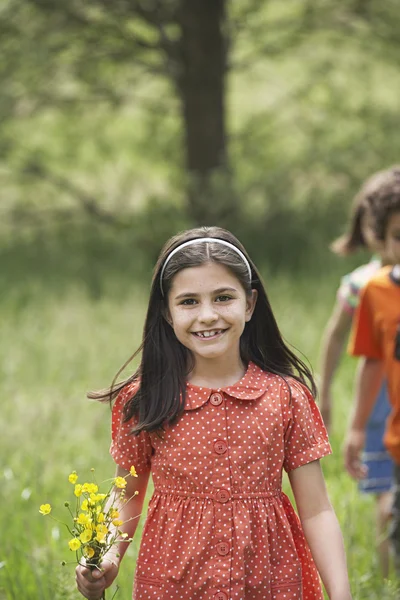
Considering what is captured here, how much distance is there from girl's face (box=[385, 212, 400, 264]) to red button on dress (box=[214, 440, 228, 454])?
131cm

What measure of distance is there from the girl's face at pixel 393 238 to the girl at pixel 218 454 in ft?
3.45

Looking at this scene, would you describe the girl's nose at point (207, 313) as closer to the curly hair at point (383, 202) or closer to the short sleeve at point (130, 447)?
the short sleeve at point (130, 447)

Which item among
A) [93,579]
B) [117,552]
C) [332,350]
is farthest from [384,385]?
[93,579]

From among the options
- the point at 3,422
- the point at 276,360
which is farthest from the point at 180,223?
the point at 276,360

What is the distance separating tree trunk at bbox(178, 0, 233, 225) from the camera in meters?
8.74

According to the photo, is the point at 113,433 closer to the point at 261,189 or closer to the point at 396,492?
the point at 396,492

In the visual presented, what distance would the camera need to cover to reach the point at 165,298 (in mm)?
2443

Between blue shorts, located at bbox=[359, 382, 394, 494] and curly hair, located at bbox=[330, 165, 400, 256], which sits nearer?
curly hair, located at bbox=[330, 165, 400, 256]

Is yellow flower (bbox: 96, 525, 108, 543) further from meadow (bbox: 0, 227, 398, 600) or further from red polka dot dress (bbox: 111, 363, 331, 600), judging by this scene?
meadow (bbox: 0, 227, 398, 600)

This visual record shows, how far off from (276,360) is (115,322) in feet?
15.2

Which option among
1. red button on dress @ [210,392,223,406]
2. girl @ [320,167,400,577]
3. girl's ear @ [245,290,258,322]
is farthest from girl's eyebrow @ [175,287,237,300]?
girl @ [320,167,400,577]

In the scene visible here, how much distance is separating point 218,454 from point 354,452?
146 cm

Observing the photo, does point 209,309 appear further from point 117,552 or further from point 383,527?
point 383,527

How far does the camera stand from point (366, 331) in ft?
11.1
